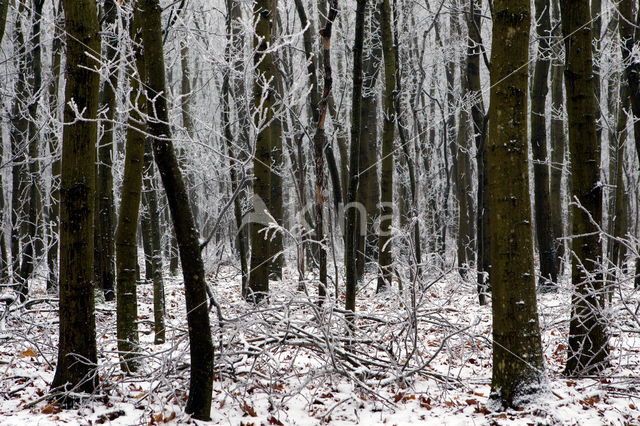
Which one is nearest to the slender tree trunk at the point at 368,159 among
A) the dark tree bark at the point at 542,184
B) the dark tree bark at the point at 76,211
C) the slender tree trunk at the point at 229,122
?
the slender tree trunk at the point at 229,122

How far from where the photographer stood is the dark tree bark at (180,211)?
3430mm

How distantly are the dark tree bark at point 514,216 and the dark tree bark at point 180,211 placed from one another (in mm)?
2134

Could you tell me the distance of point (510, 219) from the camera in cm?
369

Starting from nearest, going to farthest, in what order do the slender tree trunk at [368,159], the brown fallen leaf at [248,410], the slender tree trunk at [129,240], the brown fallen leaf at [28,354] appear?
1. the brown fallen leaf at [248,410]
2. the slender tree trunk at [129,240]
3. the brown fallen leaf at [28,354]
4. the slender tree trunk at [368,159]

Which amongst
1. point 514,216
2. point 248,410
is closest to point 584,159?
point 514,216

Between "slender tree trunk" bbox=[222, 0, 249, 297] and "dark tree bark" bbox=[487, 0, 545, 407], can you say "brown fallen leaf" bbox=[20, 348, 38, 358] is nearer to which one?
"slender tree trunk" bbox=[222, 0, 249, 297]

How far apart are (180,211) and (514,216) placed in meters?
2.37

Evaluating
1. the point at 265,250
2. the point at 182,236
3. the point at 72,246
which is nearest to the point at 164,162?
the point at 182,236

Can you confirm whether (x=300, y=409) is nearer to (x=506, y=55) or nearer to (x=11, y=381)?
(x=11, y=381)

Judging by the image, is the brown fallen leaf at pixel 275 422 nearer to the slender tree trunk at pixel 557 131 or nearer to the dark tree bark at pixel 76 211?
the dark tree bark at pixel 76 211

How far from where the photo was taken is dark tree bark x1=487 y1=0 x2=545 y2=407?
12.1 feet

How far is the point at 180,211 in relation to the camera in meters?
3.48

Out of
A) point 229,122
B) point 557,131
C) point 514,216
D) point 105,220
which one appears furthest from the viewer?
point 557,131

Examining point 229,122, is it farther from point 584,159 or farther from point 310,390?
point 584,159
